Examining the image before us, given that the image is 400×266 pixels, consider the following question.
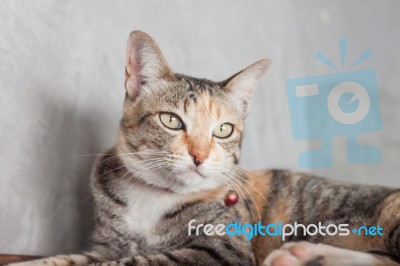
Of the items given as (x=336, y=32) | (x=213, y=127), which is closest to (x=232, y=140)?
(x=213, y=127)

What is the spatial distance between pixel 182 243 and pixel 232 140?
336 millimetres

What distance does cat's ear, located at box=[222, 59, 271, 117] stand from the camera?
1367mm

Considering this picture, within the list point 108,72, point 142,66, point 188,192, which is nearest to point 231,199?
point 188,192

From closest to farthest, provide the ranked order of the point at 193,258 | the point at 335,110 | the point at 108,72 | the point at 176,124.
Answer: the point at 193,258
the point at 176,124
the point at 335,110
the point at 108,72

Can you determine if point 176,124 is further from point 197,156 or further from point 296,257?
point 296,257

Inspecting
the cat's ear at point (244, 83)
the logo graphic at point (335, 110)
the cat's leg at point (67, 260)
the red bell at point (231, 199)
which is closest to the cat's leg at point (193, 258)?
the cat's leg at point (67, 260)

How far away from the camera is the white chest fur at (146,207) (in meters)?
1.25

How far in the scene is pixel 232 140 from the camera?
1307 millimetres

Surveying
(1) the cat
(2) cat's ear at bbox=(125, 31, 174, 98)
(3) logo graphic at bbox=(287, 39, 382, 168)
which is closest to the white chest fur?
(1) the cat

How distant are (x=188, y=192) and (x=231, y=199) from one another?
0.45 ft

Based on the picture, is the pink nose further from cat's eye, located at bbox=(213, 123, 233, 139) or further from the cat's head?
cat's eye, located at bbox=(213, 123, 233, 139)

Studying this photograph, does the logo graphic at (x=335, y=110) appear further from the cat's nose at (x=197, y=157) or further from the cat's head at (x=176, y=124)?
the cat's nose at (x=197, y=157)

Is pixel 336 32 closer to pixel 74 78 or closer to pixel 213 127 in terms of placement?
pixel 213 127

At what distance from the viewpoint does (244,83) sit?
4.61 ft
